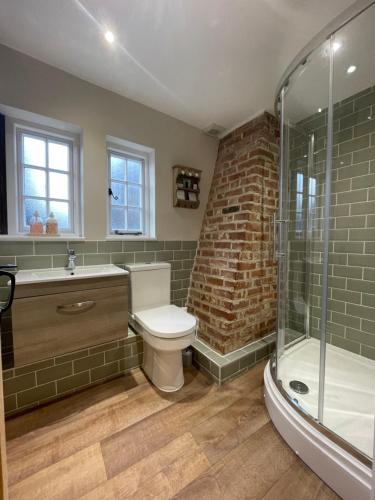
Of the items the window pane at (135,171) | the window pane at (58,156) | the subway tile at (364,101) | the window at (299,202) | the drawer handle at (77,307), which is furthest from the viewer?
the window pane at (135,171)

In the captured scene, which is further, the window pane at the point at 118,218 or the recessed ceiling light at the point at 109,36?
the window pane at the point at 118,218

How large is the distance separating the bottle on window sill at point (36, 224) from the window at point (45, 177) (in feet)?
0.21

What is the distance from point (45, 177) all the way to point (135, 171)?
782 mm

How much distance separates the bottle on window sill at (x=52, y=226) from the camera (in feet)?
5.36

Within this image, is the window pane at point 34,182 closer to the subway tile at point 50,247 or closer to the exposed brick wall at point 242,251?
the subway tile at point 50,247

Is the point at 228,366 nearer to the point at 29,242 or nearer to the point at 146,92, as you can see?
the point at 29,242

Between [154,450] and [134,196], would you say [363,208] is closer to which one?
[134,196]

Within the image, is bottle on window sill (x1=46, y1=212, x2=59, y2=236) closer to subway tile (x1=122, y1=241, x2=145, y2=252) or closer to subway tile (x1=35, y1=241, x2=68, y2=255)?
subway tile (x1=35, y1=241, x2=68, y2=255)

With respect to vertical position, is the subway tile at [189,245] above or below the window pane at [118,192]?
below

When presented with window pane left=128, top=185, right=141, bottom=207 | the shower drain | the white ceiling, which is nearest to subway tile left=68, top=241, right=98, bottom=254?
window pane left=128, top=185, right=141, bottom=207

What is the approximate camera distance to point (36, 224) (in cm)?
159

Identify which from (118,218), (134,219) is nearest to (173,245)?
(134,219)

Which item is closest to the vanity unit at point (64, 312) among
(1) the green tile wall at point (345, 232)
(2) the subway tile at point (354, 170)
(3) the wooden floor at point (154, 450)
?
(3) the wooden floor at point (154, 450)

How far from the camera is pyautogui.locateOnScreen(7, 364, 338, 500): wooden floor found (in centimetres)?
97
